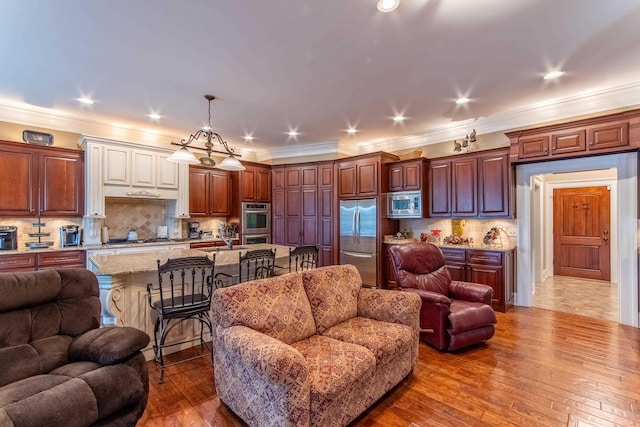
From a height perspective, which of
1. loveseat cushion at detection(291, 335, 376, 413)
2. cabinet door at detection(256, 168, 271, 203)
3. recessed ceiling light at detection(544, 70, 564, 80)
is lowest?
loveseat cushion at detection(291, 335, 376, 413)

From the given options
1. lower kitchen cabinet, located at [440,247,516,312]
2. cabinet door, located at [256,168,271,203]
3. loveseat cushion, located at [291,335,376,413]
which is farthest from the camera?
cabinet door, located at [256,168,271,203]

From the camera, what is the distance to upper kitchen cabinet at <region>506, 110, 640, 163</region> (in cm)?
357

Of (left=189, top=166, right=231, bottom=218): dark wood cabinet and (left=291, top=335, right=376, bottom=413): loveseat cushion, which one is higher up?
(left=189, top=166, right=231, bottom=218): dark wood cabinet

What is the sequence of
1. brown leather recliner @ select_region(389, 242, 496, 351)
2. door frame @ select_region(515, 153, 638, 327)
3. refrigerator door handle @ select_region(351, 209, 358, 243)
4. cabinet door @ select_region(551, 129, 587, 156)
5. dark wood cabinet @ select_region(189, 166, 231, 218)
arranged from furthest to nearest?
1. dark wood cabinet @ select_region(189, 166, 231, 218)
2. refrigerator door handle @ select_region(351, 209, 358, 243)
3. cabinet door @ select_region(551, 129, 587, 156)
4. door frame @ select_region(515, 153, 638, 327)
5. brown leather recliner @ select_region(389, 242, 496, 351)

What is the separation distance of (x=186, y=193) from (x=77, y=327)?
3947 mm

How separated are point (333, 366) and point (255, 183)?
5.20 meters

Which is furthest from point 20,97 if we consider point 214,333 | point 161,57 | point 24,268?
point 214,333

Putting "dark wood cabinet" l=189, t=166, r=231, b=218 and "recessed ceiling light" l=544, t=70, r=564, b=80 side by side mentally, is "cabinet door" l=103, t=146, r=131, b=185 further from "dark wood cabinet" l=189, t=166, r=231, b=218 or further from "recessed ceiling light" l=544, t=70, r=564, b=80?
"recessed ceiling light" l=544, t=70, r=564, b=80

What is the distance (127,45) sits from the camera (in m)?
2.78

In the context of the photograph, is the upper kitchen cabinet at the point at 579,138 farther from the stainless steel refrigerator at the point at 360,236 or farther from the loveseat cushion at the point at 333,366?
the loveseat cushion at the point at 333,366

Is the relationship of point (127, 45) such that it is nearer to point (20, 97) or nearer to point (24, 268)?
point (20, 97)

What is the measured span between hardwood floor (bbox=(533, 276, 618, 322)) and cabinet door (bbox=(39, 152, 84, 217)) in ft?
23.2

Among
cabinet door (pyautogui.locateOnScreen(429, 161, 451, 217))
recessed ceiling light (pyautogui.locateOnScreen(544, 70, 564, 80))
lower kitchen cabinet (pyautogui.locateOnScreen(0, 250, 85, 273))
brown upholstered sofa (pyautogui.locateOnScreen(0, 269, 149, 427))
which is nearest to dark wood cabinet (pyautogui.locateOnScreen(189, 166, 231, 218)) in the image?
lower kitchen cabinet (pyautogui.locateOnScreen(0, 250, 85, 273))

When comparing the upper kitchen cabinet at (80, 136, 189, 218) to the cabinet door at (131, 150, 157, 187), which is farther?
the cabinet door at (131, 150, 157, 187)
